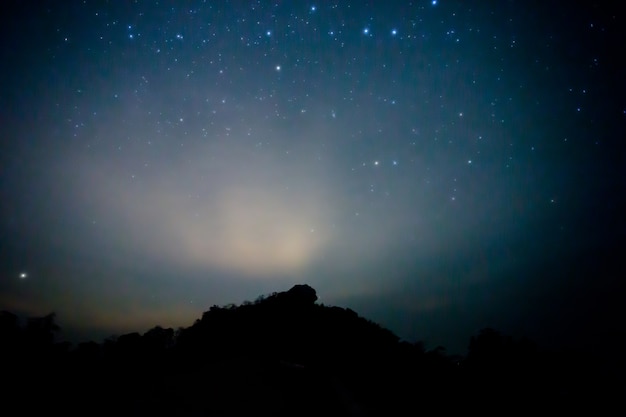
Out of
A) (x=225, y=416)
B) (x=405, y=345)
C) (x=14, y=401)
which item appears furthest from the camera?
(x=405, y=345)

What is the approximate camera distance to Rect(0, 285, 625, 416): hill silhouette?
741 centimetres

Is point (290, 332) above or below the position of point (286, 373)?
above

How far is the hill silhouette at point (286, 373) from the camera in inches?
292

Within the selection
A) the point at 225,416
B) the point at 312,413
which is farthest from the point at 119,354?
the point at 312,413

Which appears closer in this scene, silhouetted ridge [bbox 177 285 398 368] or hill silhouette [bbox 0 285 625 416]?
hill silhouette [bbox 0 285 625 416]

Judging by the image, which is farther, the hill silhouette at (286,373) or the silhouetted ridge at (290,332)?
the silhouetted ridge at (290,332)

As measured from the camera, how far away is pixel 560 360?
38.9ft

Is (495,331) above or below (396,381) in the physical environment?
above

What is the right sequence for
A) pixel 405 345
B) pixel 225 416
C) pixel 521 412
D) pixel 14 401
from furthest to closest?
pixel 405 345 < pixel 521 412 < pixel 225 416 < pixel 14 401

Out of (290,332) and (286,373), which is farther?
(290,332)

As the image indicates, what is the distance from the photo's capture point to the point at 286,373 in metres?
8.62

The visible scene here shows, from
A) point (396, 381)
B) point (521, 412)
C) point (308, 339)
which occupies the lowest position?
point (521, 412)

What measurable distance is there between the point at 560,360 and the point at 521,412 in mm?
4291

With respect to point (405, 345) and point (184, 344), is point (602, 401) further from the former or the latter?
point (184, 344)
